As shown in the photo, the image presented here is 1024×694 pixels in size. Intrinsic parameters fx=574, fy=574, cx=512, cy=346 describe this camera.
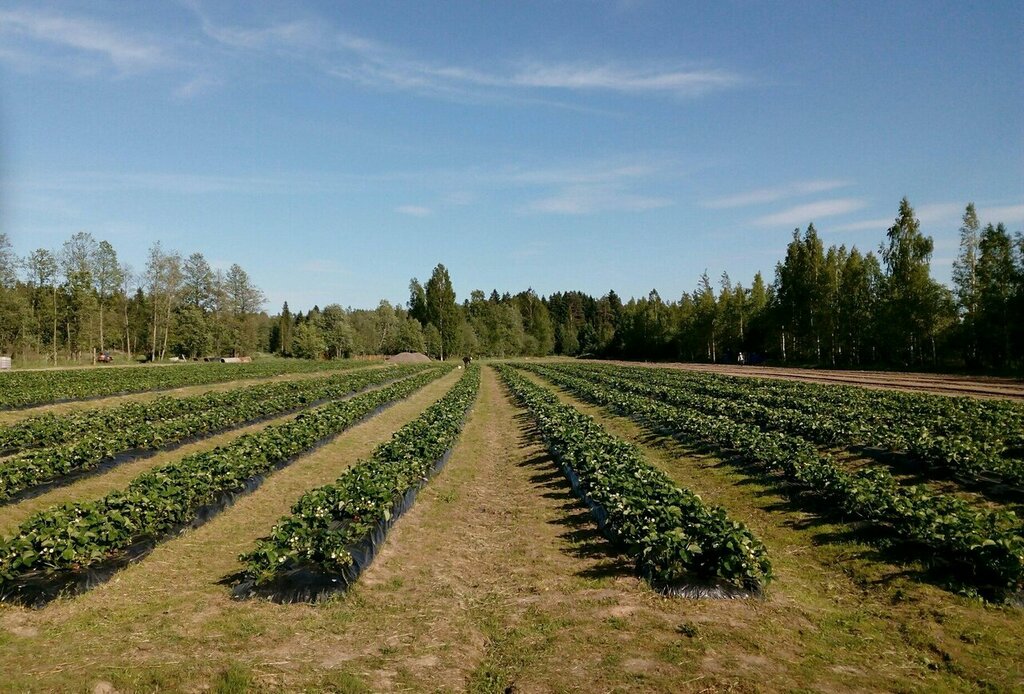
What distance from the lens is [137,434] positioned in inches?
736

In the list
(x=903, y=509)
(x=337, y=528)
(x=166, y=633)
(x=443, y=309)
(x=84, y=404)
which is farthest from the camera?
(x=443, y=309)

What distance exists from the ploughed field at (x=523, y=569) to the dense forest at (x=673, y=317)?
43918mm

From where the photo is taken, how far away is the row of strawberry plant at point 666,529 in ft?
27.3

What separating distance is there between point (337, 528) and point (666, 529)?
555 centimetres

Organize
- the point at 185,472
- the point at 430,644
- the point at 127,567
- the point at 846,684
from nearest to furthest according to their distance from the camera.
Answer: the point at 846,684, the point at 430,644, the point at 127,567, the point at 185,472

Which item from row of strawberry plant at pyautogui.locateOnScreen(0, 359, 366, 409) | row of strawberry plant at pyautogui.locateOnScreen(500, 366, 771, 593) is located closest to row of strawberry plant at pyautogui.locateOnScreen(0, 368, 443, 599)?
row of strawberry plant at pyautogui.locateOnScreen(500, 366, 771, 593)

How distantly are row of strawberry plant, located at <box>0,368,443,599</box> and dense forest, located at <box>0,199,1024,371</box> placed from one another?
179 feet

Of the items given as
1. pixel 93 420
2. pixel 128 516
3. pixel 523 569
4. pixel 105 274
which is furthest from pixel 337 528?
pixel 105 274

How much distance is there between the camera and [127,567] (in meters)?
9.31

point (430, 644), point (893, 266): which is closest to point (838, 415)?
point (430, 644)

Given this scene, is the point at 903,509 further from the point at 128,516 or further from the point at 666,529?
the point at 128,516

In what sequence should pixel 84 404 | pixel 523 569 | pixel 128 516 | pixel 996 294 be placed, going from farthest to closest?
pixel 996 294
pixel 84 404
pixel 128 516
pixel 523 569

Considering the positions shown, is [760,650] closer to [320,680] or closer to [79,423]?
[320,680]

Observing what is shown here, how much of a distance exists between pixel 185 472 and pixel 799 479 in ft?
44.7
